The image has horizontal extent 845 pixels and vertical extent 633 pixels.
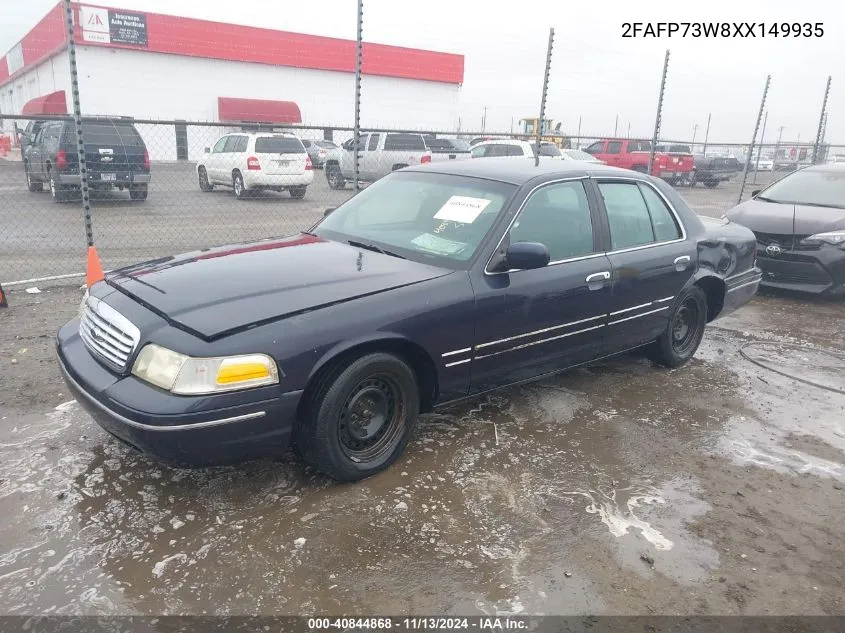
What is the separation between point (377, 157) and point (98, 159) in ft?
26.9

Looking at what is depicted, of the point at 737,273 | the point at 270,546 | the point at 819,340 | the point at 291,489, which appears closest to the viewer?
the point at 270,546

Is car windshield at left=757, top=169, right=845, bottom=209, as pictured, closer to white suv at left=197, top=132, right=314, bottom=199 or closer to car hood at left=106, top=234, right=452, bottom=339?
car hood at left=106, top=234, right=452, bottom=339

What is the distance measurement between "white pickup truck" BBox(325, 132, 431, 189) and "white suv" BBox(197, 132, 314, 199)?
295 centimetres

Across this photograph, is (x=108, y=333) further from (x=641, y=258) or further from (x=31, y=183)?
(x=31, y=183)

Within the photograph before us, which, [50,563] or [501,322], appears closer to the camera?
[50,563]

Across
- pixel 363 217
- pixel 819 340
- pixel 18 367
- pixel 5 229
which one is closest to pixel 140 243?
pixel 5 229

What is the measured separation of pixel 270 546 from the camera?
9.20 ft

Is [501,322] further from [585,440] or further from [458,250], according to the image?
[585,440]

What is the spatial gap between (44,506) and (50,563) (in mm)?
456

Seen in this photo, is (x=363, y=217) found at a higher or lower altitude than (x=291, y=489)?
higher

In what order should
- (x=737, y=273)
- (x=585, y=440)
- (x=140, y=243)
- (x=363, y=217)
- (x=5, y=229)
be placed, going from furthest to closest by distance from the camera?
(x=5, y=229) → (x=140, y=243) → (x=737, y=273) → (x=363, y=217) → (x=585, y=440)

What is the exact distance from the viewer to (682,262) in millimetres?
4824

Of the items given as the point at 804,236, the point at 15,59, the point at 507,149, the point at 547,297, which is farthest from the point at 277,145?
the point at 15,59

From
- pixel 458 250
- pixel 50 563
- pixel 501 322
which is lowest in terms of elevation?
pixel 50 563
